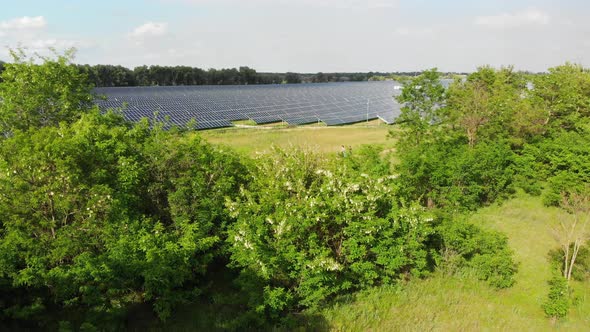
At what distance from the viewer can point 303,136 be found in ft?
145

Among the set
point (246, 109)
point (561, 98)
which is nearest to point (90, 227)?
point (561, 98)

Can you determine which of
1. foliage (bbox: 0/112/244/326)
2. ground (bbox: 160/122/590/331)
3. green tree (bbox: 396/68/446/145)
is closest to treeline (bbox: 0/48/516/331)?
foliage (bbox: 0/112/244/326)

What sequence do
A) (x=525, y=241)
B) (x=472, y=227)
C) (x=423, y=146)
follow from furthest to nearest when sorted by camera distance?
(x=423, y=146)
(x=525, y=241)
(x=472, y=227)

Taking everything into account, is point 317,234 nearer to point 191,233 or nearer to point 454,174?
point 191,233

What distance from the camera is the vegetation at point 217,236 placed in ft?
36.6

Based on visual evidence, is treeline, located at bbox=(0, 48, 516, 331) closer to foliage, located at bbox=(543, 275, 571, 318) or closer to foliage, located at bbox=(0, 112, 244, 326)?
foliage, located at bbox=(0, 112, 244, 326)

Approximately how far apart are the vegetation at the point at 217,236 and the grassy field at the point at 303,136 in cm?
2084

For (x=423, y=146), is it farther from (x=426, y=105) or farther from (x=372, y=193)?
(x=372, y=193)

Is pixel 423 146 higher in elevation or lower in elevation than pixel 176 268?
higher

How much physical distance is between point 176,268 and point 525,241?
16445 millimetres

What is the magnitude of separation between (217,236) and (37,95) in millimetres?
12312

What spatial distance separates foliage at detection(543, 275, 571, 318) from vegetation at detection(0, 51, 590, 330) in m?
0.06

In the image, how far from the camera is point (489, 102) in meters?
25.6

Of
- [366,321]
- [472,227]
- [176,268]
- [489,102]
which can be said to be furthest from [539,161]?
[176,268]
